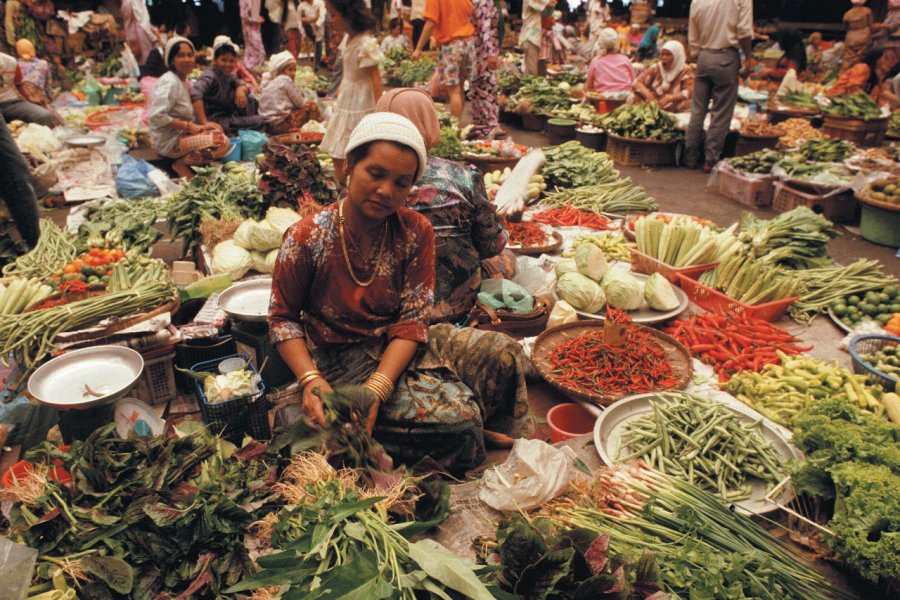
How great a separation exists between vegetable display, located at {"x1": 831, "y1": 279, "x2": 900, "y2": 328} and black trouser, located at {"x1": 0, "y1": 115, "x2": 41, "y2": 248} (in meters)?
5.52

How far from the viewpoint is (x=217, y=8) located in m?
17.3

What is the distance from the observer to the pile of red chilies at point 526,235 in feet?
14.5

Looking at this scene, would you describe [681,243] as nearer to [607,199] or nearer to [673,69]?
[607,199]

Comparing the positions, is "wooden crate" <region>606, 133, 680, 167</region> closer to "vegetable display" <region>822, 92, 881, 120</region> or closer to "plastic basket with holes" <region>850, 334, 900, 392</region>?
"vegetable display" <region>822, 92, 881, 120</region>

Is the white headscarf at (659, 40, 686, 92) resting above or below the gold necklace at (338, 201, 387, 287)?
above

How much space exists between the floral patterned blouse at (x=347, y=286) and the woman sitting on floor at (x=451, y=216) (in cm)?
63

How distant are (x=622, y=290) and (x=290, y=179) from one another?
2.72 metres

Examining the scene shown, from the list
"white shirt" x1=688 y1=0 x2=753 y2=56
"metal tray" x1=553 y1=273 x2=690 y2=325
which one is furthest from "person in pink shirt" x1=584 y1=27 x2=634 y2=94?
"metal tray" x1=553 y1=273 x2=690 y2=325

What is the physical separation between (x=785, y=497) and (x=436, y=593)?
58.6 inches

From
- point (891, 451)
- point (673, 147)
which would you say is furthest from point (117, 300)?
point (673, 147)

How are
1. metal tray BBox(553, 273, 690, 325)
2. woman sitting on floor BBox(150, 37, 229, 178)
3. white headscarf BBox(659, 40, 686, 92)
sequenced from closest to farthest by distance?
metal tray BBox(553, 273, 690, 325), woman sitting on floor BBox(150, 37, 229, 178), white headscarf BBox(659, 40, 686, 92)

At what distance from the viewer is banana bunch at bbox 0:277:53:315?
10.2 feet

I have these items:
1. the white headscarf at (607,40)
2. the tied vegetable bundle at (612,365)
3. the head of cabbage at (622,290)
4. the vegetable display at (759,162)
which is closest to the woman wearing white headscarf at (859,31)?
the white headscarf at (607,40)

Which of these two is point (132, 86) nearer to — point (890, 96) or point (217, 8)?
point (217, 8)
